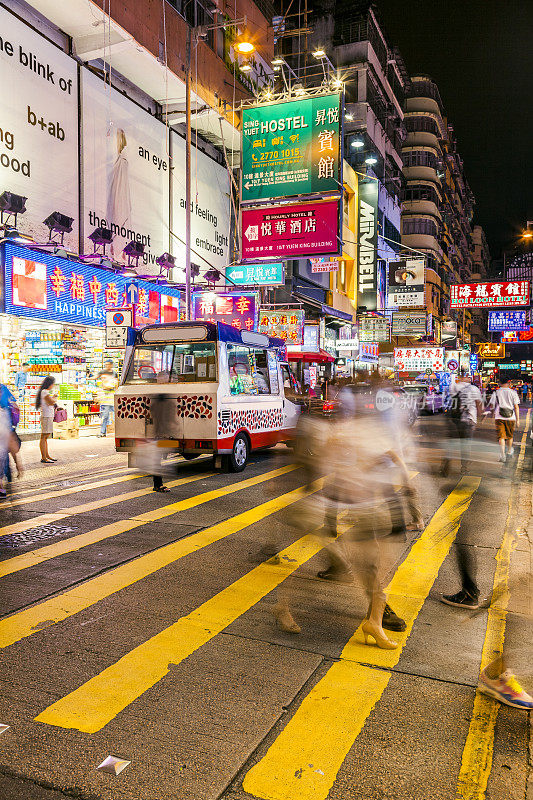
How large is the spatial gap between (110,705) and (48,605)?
1.80 m

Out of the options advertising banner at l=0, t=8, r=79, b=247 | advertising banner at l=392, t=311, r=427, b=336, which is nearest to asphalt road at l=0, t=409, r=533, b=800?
advertising banner at l=0, t=8, r=79, b=247

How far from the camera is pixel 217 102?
2534 cm

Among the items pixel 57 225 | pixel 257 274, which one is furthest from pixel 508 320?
pixel 57 225

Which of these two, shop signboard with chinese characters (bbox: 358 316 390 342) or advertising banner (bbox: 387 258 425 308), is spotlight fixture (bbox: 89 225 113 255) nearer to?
advertising banner (bbox: 387 258 425 308)

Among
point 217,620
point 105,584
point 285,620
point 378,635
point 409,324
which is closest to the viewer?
point 378,635

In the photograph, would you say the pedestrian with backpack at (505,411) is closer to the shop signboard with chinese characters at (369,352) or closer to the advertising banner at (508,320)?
the advertising banner at (508,320)

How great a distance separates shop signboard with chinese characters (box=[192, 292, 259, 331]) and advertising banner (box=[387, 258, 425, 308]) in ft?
73.4

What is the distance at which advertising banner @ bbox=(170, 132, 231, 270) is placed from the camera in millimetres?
24016

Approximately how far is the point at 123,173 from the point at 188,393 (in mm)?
12982

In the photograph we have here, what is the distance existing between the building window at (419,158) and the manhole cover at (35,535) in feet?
278

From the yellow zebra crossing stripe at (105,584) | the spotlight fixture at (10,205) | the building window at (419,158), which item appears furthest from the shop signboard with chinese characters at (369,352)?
the building window at (419,158)

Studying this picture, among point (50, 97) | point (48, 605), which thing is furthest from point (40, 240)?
point (48, 605)

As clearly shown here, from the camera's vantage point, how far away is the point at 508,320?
42125mm

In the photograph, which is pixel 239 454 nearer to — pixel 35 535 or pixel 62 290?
pixel 35 535
